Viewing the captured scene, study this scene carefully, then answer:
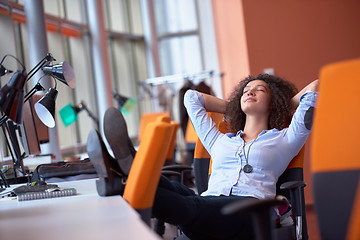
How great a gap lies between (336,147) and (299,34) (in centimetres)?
427

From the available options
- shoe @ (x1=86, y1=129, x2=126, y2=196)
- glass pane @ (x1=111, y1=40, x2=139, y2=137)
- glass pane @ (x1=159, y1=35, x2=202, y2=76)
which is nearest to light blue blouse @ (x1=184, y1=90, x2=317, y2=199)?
shoe @ (x1=86, y1=129, x2=126, y2=196)

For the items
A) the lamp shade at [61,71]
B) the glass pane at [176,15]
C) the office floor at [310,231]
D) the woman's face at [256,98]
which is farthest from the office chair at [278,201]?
the glass pane at [176,15]

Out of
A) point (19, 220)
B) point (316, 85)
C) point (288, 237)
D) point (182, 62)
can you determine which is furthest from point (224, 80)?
point (19, 220)

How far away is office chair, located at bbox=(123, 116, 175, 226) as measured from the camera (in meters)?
1.84

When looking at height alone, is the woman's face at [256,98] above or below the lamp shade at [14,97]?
below

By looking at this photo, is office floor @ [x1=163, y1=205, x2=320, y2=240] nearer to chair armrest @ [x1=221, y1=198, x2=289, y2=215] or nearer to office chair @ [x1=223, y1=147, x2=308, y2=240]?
office chair @ [x1=223, y1=147, x2=308, y2=240]

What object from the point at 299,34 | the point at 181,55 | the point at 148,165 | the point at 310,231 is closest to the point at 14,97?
the point at 148,165

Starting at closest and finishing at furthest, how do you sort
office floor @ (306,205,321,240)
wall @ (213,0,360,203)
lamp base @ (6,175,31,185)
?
lamp base @ (6,175,31,185)
office floor @ (306,205,321,240)
wall @ (213,0,360,203)

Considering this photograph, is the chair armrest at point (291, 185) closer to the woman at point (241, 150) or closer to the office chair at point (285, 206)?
the office chair at point (285, 206)

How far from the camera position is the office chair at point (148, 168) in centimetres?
184

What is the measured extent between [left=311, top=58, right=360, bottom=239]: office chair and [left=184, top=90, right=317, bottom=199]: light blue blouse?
856mm

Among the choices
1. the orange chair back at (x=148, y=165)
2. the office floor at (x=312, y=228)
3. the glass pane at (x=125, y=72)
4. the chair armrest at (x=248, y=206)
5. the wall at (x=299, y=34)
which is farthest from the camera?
the glass pane at (x=125, y=72)

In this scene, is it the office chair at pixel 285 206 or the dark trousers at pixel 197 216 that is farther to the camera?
the dark trousers at pixel 197 216

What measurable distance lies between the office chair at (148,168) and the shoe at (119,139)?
15cm
